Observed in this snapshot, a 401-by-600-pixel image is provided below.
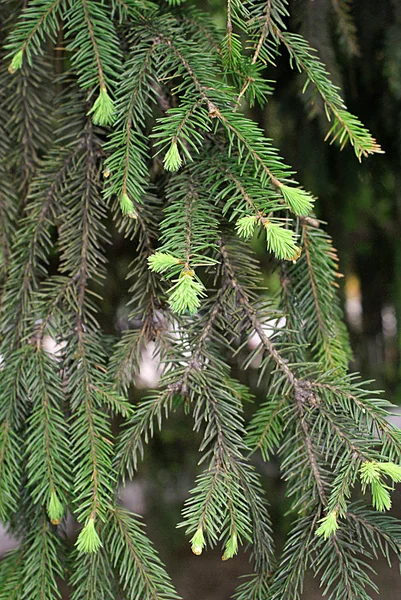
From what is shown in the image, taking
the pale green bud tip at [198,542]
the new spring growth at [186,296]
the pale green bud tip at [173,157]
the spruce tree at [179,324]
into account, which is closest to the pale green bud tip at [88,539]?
the spruce tree at [179,324]

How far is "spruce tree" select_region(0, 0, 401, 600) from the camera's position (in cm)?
63

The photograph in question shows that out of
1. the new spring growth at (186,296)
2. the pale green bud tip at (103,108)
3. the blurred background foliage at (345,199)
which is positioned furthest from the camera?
the blurred background foliage at (345,199)

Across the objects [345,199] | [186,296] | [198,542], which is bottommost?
[345,199]

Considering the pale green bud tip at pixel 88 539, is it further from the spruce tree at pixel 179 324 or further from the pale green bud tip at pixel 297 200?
the pale green bud tip at pixel 297 200

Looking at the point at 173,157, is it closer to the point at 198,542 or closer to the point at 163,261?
the point at 163,261

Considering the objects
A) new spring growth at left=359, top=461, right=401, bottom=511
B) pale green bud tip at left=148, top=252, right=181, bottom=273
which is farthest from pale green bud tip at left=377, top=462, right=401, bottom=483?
pale green bud tip at left=148, top=252, right=181, bottom=273

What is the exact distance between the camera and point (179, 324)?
758 mm

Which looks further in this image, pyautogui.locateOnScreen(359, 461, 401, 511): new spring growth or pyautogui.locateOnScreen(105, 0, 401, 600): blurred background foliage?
pyautogui.locateOnScreen(105, 0, 401, 600): blurred background foliage

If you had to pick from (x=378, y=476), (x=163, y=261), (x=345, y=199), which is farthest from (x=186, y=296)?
(x=345, y=199)

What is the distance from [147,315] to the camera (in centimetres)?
77

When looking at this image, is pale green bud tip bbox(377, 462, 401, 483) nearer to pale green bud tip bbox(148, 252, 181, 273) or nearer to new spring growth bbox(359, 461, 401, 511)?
new spring growth bbox(359, 461, 401, 511)

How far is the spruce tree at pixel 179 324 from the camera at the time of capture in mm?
625

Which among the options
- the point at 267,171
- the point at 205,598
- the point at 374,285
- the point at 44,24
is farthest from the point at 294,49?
the point at 205,598

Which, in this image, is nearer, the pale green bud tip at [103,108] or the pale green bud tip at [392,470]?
the pale green bud tip at [392,470]
